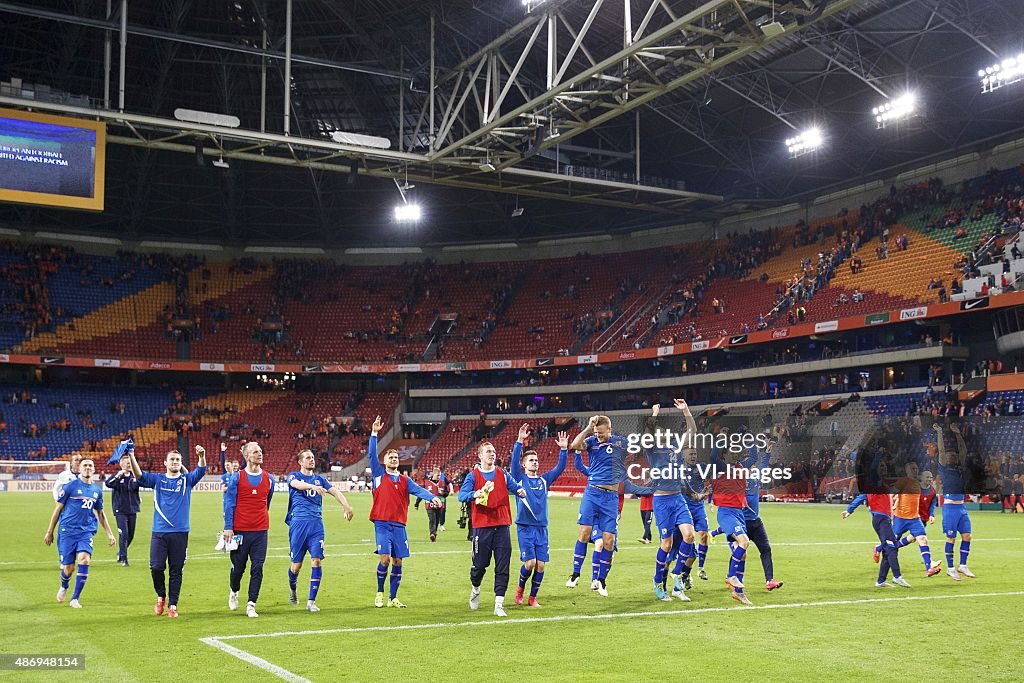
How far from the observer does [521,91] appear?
35.3 metres

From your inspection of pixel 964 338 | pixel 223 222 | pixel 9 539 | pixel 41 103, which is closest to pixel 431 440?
pixel 223 222

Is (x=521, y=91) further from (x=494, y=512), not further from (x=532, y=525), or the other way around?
(x=494, y=512)

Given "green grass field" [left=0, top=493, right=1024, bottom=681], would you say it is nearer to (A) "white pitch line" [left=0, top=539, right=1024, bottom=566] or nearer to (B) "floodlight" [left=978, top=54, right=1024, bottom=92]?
(A) "white pitch line" [left=0, top=539, right=1024, bottom=566]

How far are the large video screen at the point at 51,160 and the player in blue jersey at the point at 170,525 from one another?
22348mm

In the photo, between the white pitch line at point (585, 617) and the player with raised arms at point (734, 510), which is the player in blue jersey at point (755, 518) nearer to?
the player with raised arms at point (734, 510)

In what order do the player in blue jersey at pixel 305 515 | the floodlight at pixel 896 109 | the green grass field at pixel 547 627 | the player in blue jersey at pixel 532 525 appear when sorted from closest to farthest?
the green grass field at pixel 547 627
the player in blue jersey at pixel 532 525
the player in blue jersey at pixel 305 515
the floodlight at pixel 896 109

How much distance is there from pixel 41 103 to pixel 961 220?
135 ft

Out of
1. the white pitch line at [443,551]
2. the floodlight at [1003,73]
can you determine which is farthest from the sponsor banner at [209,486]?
the floodlight at [1003,73]

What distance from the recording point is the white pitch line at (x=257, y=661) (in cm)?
946

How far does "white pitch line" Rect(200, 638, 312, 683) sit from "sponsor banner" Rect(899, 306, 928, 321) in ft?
135

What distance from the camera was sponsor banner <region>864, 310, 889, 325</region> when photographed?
47.8 m

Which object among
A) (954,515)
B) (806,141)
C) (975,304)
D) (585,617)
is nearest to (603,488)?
(585,617)

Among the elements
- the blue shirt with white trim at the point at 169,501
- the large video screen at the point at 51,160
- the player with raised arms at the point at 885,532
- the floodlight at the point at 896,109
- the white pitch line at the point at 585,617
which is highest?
the floodlight at the point at 896,109

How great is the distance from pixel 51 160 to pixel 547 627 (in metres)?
27.0
